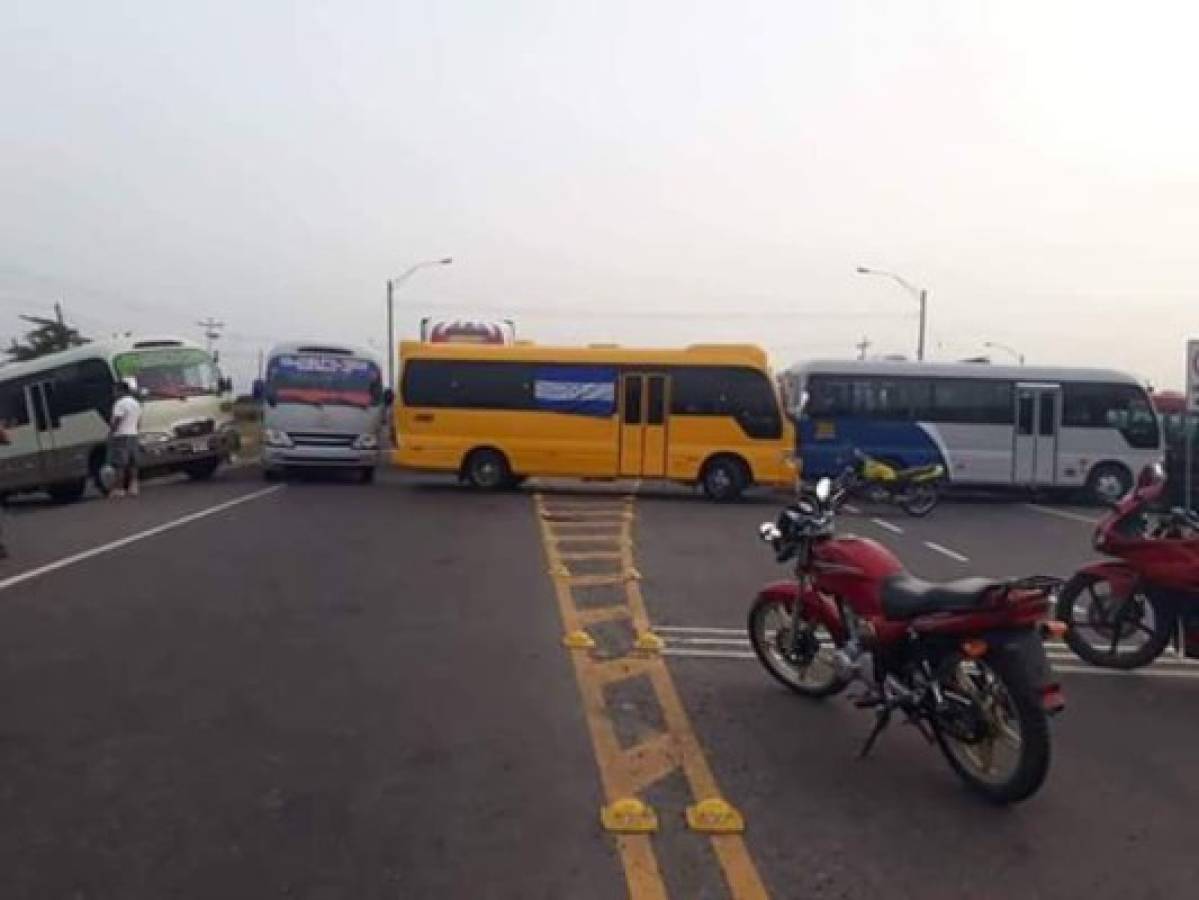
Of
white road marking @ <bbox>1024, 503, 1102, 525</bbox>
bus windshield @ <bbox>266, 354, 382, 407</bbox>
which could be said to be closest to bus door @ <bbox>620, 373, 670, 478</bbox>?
bus windshield @ <bbox>266, 354, 382, 407</bbox>

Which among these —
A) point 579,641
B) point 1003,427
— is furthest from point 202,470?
point 579,641

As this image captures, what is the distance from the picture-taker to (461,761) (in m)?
5.59

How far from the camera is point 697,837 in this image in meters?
4.72

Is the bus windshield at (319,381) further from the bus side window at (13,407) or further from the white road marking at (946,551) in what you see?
the white road marking at (946,551)

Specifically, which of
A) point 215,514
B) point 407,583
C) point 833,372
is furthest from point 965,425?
point 407,583

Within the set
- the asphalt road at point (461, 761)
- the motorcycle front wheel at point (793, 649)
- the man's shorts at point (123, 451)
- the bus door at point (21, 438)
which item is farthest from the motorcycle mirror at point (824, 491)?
the bus door at point (21, 438)

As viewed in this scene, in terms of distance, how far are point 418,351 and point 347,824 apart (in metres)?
18.7

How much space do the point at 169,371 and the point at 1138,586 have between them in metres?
19.1

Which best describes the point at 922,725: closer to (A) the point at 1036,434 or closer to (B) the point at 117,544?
(B) the point at 117,544

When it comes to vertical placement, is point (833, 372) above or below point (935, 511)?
above

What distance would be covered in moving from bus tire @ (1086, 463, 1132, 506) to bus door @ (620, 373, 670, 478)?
9.14 meters

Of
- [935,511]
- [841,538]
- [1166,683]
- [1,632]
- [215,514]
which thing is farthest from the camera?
[935,511]

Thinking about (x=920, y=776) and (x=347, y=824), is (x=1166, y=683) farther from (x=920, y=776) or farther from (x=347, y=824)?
(x=347, y=824)

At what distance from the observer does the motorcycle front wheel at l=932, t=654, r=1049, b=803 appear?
5.02 metres
